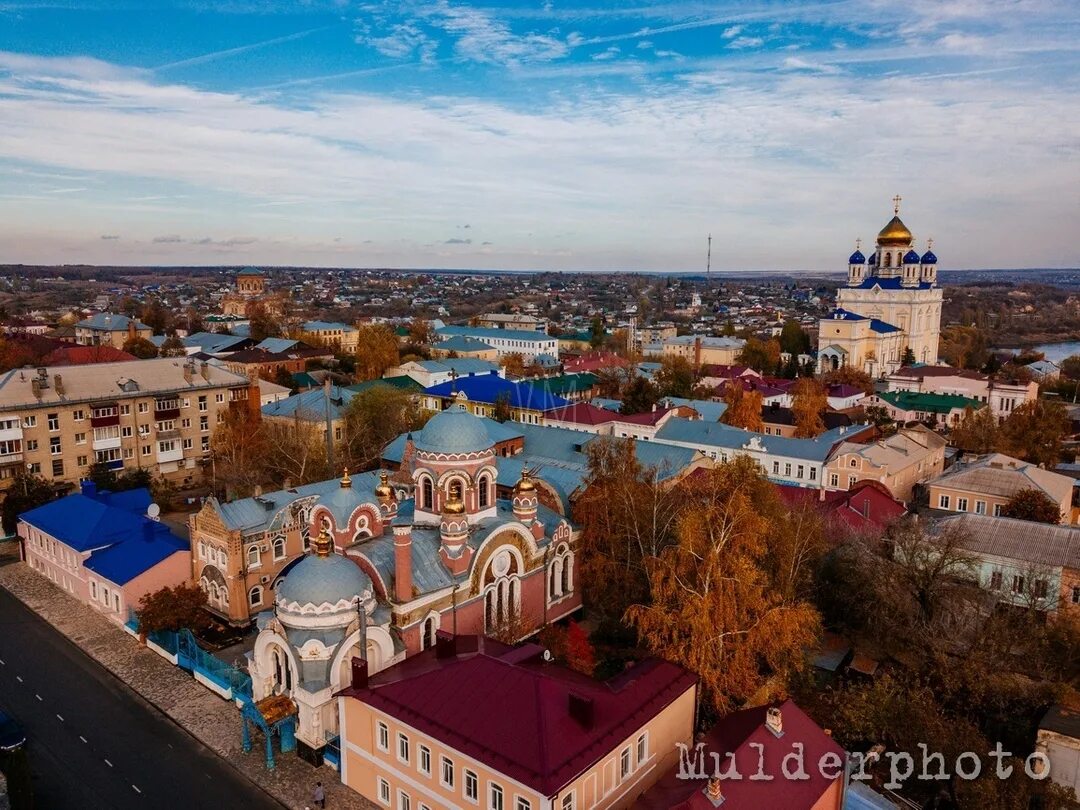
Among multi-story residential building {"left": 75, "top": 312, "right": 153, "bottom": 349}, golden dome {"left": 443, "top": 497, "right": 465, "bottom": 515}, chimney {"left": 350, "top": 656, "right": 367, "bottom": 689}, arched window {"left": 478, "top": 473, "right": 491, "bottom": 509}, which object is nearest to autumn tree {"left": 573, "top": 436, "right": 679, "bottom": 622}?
arched window {"left": 478, "top": 473, "right": 491, "bottom": 509}

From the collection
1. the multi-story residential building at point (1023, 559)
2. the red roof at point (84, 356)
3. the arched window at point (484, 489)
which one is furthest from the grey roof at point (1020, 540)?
the red roof at point (84, 356)

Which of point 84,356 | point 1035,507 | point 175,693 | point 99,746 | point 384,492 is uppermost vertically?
point 84,356

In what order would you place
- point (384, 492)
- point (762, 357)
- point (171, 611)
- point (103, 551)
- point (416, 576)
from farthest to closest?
point (762, 357) → point (103, 551) → point (384, 492) → point (171, 611) → point (416, 576)

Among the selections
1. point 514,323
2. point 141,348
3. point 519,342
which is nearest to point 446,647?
point 141,348

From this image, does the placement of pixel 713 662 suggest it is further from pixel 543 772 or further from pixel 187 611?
pixel 187 611

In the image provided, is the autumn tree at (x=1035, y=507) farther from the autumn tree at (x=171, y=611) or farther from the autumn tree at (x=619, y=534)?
the autumn tree at (x=171, y=611)

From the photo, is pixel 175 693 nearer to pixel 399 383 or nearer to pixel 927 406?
pixel 399 383

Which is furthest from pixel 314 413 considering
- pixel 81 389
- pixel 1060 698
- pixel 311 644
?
pixel 1060 698
